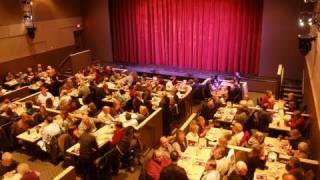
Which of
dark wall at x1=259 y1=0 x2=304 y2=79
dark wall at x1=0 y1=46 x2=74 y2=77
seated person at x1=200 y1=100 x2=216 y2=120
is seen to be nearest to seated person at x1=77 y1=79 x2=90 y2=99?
seated person at x1=200 y1=100 x2=216 y2=120

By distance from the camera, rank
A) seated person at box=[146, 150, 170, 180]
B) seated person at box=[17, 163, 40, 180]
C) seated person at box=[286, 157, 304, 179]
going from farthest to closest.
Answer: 1. seated person at box=[146, 150, 170, 180]
2. seated person at box=[17, 163, 40, 180]
3. seated person at box=[286, 157, 304, 179]

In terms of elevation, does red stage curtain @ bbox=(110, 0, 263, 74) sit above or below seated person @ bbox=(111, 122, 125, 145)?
above

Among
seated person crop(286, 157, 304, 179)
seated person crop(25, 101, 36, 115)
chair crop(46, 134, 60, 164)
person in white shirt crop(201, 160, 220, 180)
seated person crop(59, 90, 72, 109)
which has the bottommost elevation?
chair crop(46, 134, 60, 164)

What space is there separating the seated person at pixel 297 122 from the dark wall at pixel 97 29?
1118cm

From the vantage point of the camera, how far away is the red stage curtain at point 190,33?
48.0 ft

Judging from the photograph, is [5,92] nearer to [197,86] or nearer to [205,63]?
[197,86]

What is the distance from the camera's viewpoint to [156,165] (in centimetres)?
665

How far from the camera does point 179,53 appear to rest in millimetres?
16359

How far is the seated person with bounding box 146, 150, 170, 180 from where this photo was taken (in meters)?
6.59

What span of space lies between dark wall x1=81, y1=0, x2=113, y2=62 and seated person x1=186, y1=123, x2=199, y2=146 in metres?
10.6

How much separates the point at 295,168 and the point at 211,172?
1.54 m

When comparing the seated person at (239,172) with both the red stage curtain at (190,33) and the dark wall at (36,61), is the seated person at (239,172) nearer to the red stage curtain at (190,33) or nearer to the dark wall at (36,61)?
the red stage curtain at (190,33)

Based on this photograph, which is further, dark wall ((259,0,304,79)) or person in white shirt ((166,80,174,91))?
dark wall ((259,0,304,79))

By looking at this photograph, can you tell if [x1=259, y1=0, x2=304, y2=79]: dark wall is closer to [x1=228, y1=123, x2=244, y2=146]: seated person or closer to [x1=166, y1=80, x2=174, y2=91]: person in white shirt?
[x1=166, y1=80, x2=174, y2=91]: person in white shirt
